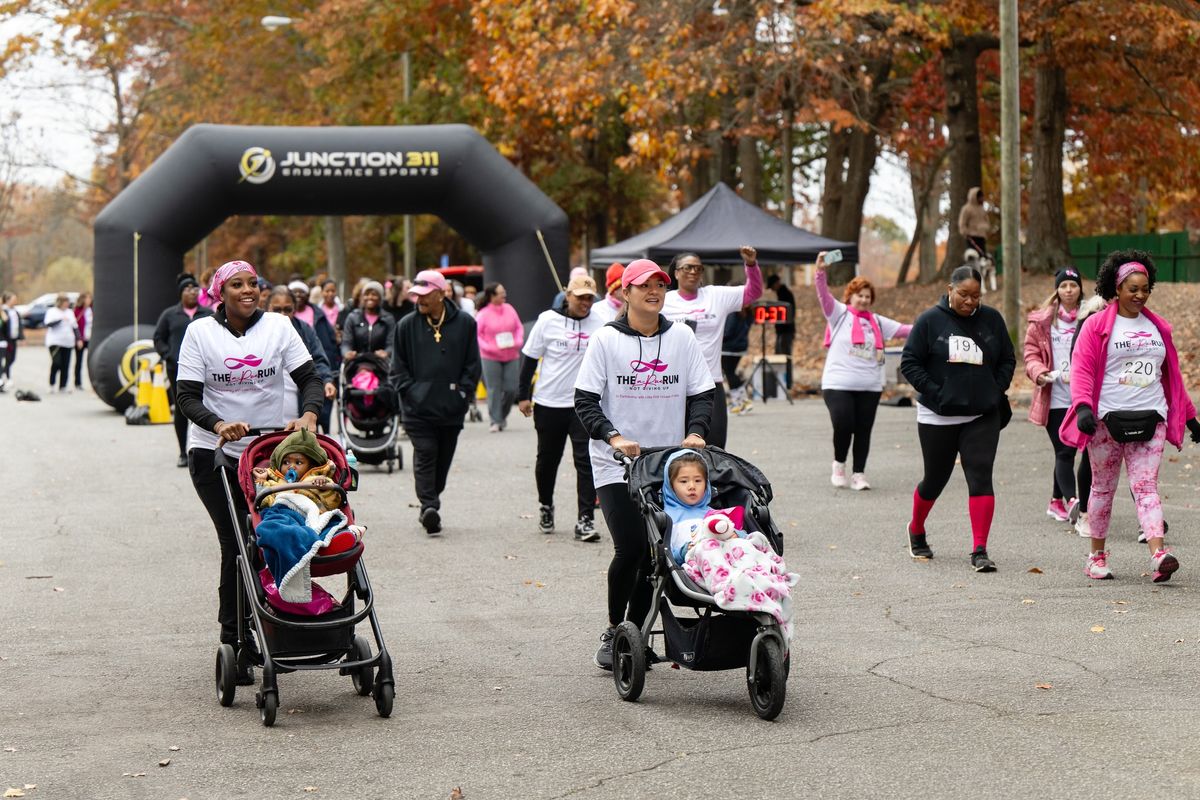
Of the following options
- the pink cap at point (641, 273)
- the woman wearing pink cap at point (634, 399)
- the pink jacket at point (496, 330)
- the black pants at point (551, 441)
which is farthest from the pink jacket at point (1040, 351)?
the pink jacket at point (496, 330)

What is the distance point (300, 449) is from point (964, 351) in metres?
4.67

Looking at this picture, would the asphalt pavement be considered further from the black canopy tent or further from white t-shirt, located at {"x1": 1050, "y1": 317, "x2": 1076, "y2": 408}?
the black canopy tent

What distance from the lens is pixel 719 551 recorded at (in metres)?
6.42

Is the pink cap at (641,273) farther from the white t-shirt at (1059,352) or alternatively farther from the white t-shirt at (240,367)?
the white t-shirt at (1059,352)

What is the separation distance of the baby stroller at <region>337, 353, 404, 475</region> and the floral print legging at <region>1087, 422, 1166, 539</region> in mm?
7961

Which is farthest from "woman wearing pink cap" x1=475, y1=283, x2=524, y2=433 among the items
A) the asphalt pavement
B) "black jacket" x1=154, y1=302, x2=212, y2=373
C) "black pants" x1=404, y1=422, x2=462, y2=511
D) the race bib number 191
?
the race bib number 191

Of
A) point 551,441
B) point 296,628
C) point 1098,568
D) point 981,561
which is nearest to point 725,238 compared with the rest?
point 551,441

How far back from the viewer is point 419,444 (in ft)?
39.9

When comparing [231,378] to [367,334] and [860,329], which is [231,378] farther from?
[367,334]

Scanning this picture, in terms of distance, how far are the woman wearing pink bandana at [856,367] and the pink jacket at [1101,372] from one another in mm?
4059

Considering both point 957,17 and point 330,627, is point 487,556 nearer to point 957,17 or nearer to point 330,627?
point 330,627

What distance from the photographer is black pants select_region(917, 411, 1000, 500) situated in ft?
33.0

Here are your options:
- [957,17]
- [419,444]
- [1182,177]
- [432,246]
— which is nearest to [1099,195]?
[1182,177]

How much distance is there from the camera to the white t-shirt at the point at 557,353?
1206 cm
